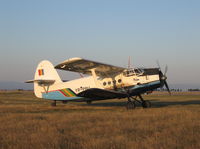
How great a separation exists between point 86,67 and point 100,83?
5.64 feet

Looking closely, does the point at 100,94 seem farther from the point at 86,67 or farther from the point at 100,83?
the point at 86,67

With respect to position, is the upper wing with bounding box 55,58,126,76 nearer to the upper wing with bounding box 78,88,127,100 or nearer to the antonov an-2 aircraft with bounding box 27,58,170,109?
the antonov an-2 aircraft with bounding box 27,58,170,109

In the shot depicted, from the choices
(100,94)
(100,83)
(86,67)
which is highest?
(86,67)

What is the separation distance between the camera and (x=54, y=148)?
5.48m

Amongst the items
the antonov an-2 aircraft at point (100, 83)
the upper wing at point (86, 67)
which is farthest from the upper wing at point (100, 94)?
the upper wing at point (86, 67)

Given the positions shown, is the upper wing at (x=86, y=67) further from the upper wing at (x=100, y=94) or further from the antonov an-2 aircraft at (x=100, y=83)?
the upper wing at (x=100, y=94)

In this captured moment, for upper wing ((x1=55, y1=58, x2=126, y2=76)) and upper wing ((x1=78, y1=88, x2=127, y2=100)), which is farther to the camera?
upper wing ((x1=78, y1=88, x2=127, y2=100))

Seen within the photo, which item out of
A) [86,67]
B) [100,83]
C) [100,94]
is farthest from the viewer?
[100,83]

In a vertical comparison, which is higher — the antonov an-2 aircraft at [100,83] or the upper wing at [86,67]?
the upper wing at [86,67]

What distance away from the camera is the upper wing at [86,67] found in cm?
1734

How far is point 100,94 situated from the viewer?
1870 centimetres

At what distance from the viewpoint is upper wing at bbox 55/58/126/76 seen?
56.9 feet

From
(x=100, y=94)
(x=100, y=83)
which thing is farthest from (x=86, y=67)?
(x=100, y=94)

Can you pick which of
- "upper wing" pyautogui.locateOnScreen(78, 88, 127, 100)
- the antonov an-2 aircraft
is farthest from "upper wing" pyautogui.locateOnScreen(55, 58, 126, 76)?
"upper wing" pyautogui.locateOnScreen(78, 88, 127, 100)
